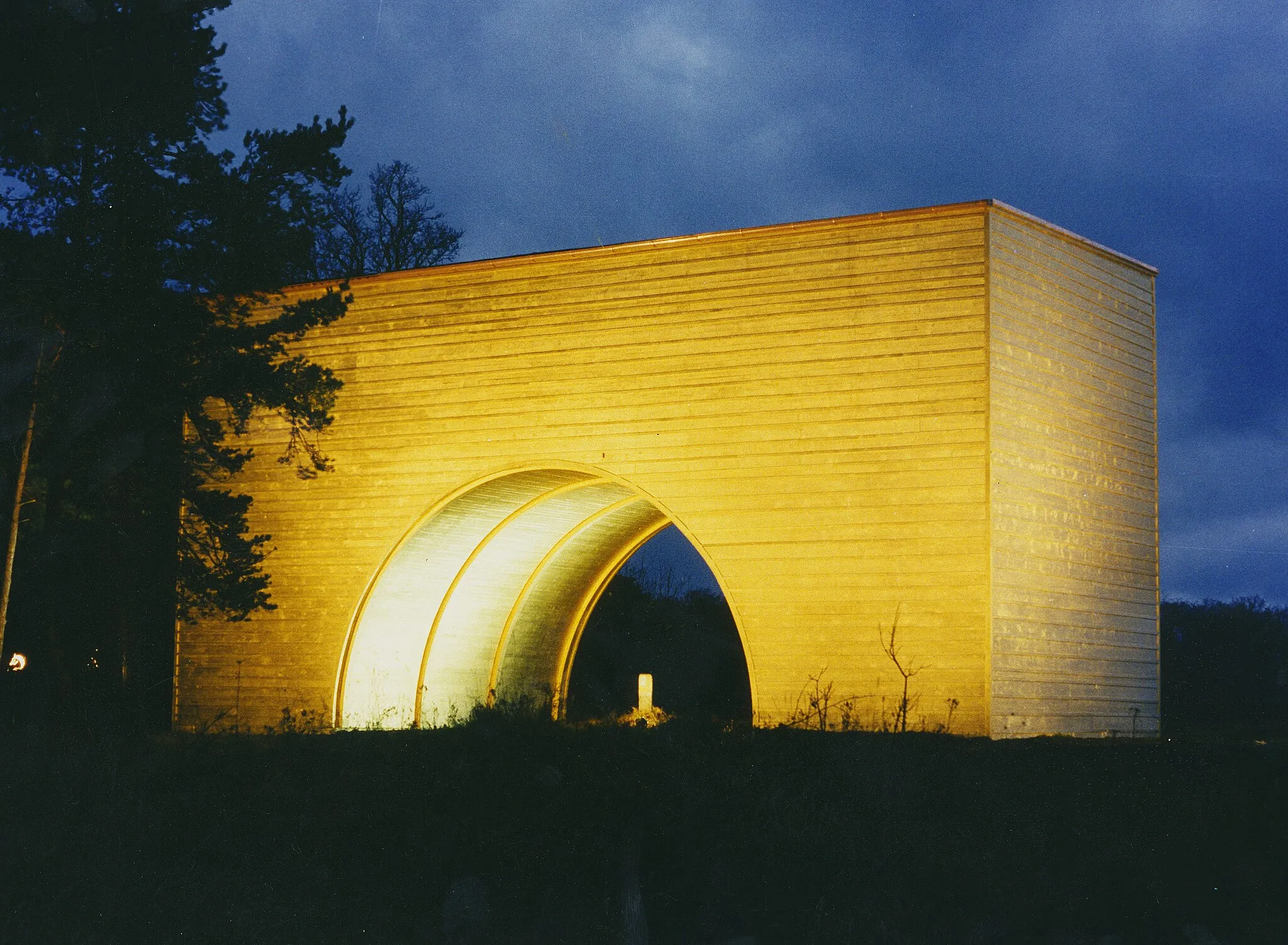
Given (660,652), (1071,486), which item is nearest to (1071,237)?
(1071,486)

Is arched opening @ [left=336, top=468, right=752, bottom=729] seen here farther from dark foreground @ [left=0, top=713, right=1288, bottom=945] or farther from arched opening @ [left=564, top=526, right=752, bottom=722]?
arched opening @ [left=564, top=526, right=752, bottom=722]

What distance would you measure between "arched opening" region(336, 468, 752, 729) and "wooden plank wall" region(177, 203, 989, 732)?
508 millimetres

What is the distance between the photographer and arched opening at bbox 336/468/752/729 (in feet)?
55.3

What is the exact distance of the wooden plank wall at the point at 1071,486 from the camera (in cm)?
1411

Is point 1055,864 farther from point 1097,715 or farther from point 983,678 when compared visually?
point 1097,715

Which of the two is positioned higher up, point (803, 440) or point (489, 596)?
point (803, 440)

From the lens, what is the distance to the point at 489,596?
19.3 m

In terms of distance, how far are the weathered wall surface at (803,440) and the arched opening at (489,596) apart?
1.57 ft

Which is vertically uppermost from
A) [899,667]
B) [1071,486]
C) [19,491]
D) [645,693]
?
[1071,486]

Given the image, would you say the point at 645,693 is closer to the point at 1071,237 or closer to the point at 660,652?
the point at 1071,237

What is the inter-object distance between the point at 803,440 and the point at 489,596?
646 cm

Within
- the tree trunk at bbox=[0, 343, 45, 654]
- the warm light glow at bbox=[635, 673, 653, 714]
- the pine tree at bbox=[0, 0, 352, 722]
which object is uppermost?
the pine tree at bbox=[0, 0, 352, 722]

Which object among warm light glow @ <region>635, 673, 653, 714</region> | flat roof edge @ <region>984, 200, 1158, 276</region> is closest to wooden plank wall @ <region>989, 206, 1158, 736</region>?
flat roof edge @ <region>984, 200, 1158, 276</region>

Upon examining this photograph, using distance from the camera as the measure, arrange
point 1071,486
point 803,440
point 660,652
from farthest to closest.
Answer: point 660,652 < point 1071,486 < point 803,440
